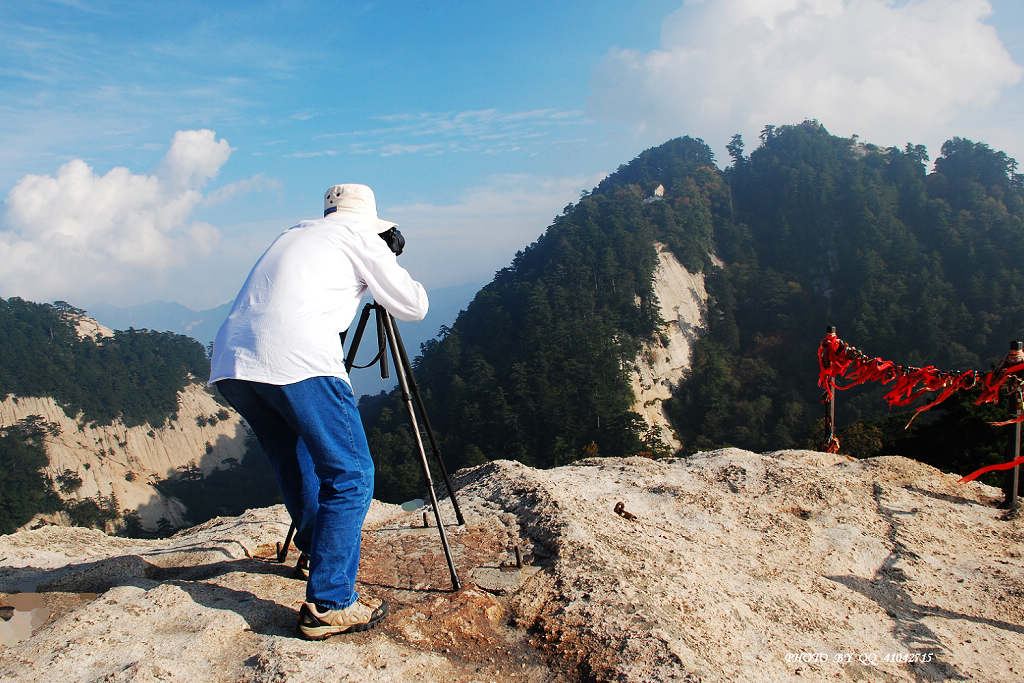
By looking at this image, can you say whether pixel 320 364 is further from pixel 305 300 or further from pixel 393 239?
pixel 393 239

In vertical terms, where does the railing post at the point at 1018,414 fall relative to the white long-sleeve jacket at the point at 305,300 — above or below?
below

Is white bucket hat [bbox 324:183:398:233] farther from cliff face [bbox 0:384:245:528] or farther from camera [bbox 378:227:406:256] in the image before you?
cliff face [bbox 0:384:245:528]

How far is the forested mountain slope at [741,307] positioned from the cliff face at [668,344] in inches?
52.3

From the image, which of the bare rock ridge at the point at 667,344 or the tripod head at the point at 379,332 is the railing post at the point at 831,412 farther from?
the bare rock ridge at the point at 667,344

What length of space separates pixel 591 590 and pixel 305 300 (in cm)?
221

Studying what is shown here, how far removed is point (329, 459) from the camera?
111 inches

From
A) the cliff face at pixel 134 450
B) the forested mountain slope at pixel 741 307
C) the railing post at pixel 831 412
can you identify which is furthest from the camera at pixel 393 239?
the cliff face at pixel 134 450

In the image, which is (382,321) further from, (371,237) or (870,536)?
(870,536)

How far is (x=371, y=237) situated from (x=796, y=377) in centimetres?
6095

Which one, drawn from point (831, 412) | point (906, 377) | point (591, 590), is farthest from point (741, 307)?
point (591, 590)

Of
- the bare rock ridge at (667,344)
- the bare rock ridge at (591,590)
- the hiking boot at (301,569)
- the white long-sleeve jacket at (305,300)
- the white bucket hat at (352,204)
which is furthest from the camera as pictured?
the bare rock ridge at (667,344)

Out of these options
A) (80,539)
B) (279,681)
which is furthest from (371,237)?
(80,539)

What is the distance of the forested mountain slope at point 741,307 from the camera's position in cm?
4962

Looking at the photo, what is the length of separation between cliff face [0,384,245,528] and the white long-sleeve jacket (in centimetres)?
6774
